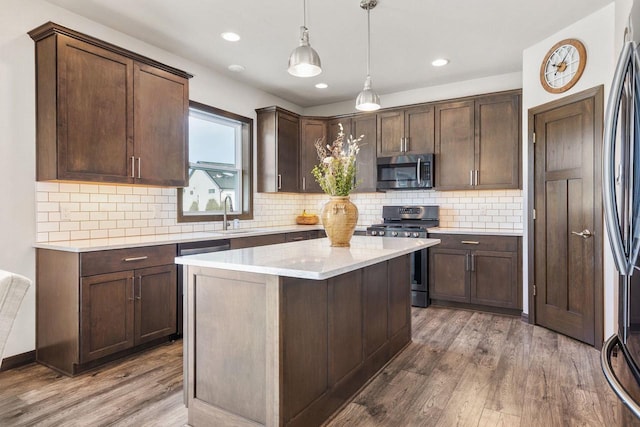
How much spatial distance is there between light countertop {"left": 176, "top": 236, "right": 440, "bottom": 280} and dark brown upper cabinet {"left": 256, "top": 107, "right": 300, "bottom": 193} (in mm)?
2455

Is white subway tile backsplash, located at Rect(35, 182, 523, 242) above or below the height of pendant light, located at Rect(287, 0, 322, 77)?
below

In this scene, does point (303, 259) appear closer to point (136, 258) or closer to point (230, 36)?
point (136, 258)

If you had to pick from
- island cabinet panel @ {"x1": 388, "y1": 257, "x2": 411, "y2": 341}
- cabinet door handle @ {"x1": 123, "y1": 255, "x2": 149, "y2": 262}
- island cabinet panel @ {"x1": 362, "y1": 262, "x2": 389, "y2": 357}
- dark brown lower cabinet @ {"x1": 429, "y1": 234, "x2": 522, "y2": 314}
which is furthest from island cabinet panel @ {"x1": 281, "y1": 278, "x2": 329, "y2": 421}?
dark brown lower cabinet @ {"x1": 429, "y1": 234, "x2": 522, "y2": 314}

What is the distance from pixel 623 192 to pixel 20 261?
357 centimetres

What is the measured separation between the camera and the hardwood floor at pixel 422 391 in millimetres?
2074

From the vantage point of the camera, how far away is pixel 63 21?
3.03m

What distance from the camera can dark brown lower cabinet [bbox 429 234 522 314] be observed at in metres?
4.02

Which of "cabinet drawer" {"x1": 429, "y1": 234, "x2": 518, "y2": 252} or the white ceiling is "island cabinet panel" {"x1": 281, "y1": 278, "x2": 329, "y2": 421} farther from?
"cabinet drawer" {"x1": 429, "y1": 234, "x2": 518, "y2": 252}

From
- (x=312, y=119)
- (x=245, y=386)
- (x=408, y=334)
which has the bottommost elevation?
(x=408, y=334)

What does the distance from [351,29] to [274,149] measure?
195cm

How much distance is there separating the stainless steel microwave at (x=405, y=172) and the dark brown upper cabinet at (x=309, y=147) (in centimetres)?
94

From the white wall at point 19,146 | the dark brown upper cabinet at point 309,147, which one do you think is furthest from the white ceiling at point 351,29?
the dark brown upper cabinet at point 309,147

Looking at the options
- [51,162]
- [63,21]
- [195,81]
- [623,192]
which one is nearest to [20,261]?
[51,162]

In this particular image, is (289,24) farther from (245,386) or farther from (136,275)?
(245,386)
